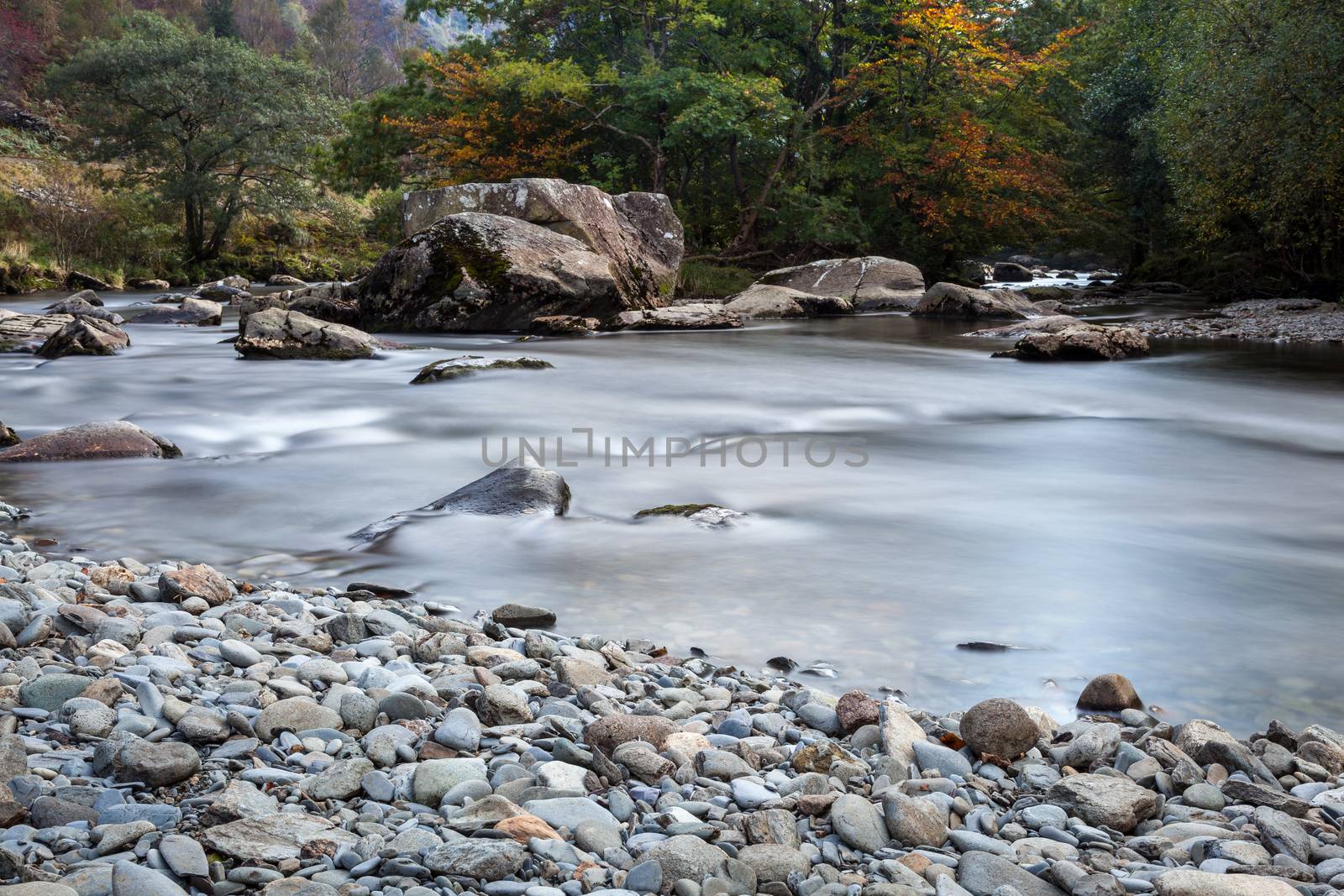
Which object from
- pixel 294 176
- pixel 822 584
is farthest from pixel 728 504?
pixel 294 176

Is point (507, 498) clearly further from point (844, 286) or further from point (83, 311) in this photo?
point (844, 286)

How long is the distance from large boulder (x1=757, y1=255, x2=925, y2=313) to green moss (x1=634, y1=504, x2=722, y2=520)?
16.4 meters

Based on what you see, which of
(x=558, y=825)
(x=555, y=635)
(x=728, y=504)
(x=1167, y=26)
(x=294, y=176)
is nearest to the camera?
(x=558, y=825)

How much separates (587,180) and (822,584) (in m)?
22.1

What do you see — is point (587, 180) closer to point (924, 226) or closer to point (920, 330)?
point (924, 226)

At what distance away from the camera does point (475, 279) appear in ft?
48.7

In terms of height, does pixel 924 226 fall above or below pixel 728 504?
above

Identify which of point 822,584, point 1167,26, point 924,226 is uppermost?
point 1167,26

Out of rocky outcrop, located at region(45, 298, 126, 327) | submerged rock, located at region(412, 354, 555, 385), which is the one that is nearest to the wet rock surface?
submerged rock, located at region(412, 354, 555, 385)

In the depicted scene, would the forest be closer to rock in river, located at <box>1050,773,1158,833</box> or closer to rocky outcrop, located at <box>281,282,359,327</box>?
rocky outcrop, located at <box>281,282,359,327</box>

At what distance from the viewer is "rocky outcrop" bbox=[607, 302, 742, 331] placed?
16.0 metres

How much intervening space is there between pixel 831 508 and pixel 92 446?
15.0 feet

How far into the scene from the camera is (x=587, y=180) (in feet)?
82.2

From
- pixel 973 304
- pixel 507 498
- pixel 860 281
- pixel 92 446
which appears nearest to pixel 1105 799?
pixel 507 498
